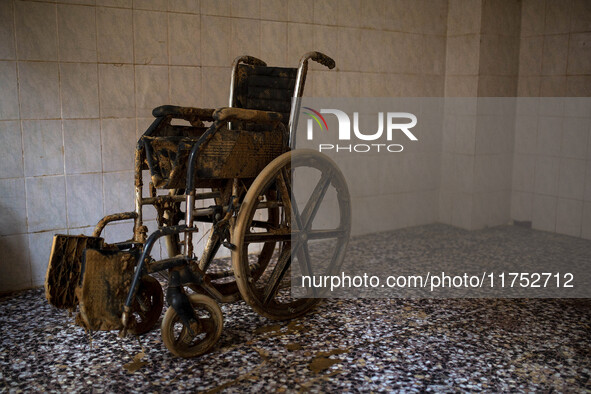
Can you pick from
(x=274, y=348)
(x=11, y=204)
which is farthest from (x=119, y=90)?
(x=274, y=348)

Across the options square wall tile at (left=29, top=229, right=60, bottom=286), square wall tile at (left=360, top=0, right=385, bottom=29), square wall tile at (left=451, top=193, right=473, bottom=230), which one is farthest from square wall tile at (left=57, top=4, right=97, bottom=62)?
square wall tile at (left=451, top=193, right=473, bottom=230)

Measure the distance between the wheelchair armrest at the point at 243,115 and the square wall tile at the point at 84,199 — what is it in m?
1.31

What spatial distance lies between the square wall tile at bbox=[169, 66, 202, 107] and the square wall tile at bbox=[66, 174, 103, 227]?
67 cm

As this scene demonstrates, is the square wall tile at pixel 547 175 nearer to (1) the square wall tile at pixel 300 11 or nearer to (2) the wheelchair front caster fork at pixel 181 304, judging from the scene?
(1) the square wall tile at pixel 300 11

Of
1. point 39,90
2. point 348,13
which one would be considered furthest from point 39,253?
point 348,13

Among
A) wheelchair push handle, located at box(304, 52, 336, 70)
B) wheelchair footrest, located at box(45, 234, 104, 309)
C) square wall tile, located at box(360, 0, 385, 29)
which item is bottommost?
wheelchair footrest, located at box(45, 234, 104, 309)

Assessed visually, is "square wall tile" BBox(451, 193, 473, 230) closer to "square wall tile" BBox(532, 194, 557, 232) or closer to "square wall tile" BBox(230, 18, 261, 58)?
"square wall tile" BBox(532, 194, 557, 232)

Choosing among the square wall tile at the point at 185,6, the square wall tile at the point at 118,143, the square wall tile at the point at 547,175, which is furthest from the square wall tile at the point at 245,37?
the square wall tile at the point at 547,175

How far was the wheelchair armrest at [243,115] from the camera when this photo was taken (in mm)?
2387

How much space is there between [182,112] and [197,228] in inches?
21.3

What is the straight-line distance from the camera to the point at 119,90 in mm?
3379

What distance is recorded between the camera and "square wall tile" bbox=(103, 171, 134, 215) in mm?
3424

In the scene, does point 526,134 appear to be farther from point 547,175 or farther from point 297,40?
point 297,40

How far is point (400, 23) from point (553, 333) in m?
2.70
